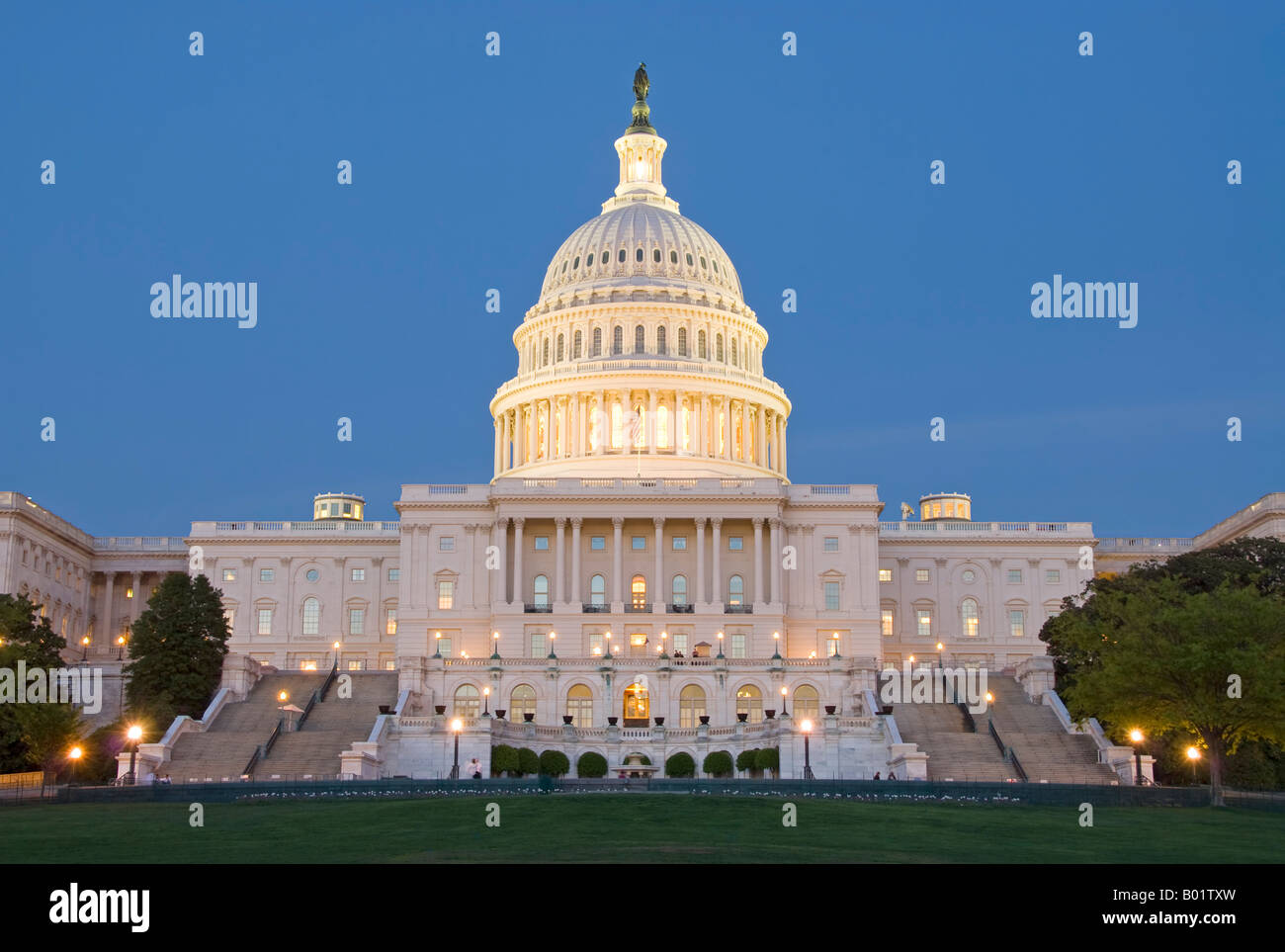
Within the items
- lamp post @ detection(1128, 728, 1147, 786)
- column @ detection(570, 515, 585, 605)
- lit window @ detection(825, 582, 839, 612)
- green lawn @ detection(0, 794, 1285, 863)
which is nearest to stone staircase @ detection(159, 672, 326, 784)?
green lawn @ detection(0, 794, 1285, 863)

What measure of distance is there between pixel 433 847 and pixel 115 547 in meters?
101

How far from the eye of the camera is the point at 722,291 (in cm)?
13675

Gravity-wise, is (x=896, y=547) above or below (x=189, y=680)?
above

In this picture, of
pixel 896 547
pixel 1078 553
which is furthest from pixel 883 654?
pixel 1078 553

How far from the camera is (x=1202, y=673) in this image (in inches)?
2365

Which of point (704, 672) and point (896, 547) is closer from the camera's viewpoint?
point (704, 672)

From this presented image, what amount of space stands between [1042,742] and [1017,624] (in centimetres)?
4703

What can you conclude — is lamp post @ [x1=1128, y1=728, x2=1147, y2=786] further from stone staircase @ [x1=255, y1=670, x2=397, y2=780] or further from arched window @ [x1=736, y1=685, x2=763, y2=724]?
stone staircase @ [x1=255, y1=670, x2=397, y2=780]

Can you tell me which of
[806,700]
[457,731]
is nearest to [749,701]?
[806,700]

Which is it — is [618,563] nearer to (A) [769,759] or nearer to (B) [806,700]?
(B) [806,700]

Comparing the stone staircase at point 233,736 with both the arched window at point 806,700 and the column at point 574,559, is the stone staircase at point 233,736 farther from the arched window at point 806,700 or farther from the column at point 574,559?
the arched window at point 806,700
